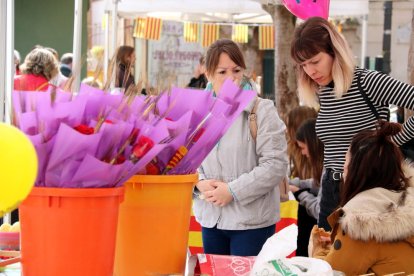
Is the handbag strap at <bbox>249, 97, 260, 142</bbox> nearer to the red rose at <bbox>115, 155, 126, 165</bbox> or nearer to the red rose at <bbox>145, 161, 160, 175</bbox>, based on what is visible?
the red rose at <bbox>145, 161, 160, 175</bbox>

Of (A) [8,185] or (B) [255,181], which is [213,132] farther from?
(B) [255,181]

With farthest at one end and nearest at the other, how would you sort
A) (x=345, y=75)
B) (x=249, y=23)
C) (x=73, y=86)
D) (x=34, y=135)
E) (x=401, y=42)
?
1. (x=401, y=42)
2. (x=249, y=23)
3. (x=345, y=75)
4. (x=73, y=86)
5. (x=34, y=135)

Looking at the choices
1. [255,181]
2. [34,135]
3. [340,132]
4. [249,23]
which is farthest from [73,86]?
[249,23]

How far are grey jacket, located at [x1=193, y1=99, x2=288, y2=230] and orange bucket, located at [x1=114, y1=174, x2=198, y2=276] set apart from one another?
1365mm

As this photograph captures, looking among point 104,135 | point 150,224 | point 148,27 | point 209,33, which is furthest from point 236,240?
point 209,33

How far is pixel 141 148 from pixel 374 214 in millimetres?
1021

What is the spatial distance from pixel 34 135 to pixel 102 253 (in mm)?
328

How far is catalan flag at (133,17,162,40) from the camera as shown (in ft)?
43.2

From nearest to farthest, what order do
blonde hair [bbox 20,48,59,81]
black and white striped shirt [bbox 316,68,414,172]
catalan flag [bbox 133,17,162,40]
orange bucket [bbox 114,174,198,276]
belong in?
orange bucket [bbox 114,174,198,276] < black and white striped shirt [bbox 316,68,414,172] < blonde hair [bbox 20,48,59,81] < catalan flag [bbox 133,17,162,40]

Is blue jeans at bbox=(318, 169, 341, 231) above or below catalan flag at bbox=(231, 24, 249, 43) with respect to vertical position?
below

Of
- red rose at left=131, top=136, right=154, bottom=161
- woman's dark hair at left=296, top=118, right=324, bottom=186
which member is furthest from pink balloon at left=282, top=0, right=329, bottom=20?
red rose at left=131, top=136, right=154, bottom=161

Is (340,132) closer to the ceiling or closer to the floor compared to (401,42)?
closer to the floor

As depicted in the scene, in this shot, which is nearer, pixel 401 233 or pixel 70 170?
pixel 70 170

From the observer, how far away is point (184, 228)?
2.02 meters
